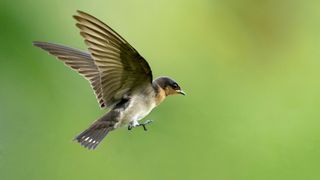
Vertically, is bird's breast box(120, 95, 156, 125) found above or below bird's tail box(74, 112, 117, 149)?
above

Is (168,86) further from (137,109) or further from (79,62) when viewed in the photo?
(79,62)

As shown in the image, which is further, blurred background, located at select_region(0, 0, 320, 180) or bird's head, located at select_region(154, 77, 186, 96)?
blurred background, located at select_region(0, 0, 320, 180)

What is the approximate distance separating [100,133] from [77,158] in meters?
2.03

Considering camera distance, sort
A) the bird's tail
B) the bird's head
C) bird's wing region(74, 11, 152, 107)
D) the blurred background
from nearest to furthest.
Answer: bird's wing region(74, 11, 152, 107) → the bird's tail → the bird's head → the blurred background

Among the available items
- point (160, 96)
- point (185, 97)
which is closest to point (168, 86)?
point (160, 96)

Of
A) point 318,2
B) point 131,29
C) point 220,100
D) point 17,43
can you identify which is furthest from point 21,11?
point 318,2

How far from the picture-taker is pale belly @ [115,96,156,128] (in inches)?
99.8

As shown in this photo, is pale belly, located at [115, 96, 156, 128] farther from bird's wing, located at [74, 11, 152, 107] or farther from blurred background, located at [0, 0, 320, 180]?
blurred background, located at [0, 0, 320, 180]

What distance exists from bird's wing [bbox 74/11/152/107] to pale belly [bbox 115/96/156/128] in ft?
0.18

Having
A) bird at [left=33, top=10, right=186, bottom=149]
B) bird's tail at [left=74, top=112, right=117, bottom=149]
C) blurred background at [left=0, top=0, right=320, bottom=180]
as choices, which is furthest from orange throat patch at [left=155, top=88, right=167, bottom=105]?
blurred background at [left=0, top=0, right=320, bottom=180]

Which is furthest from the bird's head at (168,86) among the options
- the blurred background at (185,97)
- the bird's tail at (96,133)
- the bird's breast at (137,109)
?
the blurred background at (185,97)

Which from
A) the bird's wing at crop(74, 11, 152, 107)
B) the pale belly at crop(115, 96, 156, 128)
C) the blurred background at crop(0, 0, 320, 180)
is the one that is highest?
the bird's wing at crop(74, 11, 152, 107)

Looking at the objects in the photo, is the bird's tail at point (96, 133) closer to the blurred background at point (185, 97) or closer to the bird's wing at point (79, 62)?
the bird's wing at point (79, 62)

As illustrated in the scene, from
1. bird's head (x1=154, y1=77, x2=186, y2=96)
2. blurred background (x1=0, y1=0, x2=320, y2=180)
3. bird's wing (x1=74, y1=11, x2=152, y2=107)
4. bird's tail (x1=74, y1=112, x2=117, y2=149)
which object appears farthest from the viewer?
blurred background (x1=0, y1=0, x2=320, y2=180)
